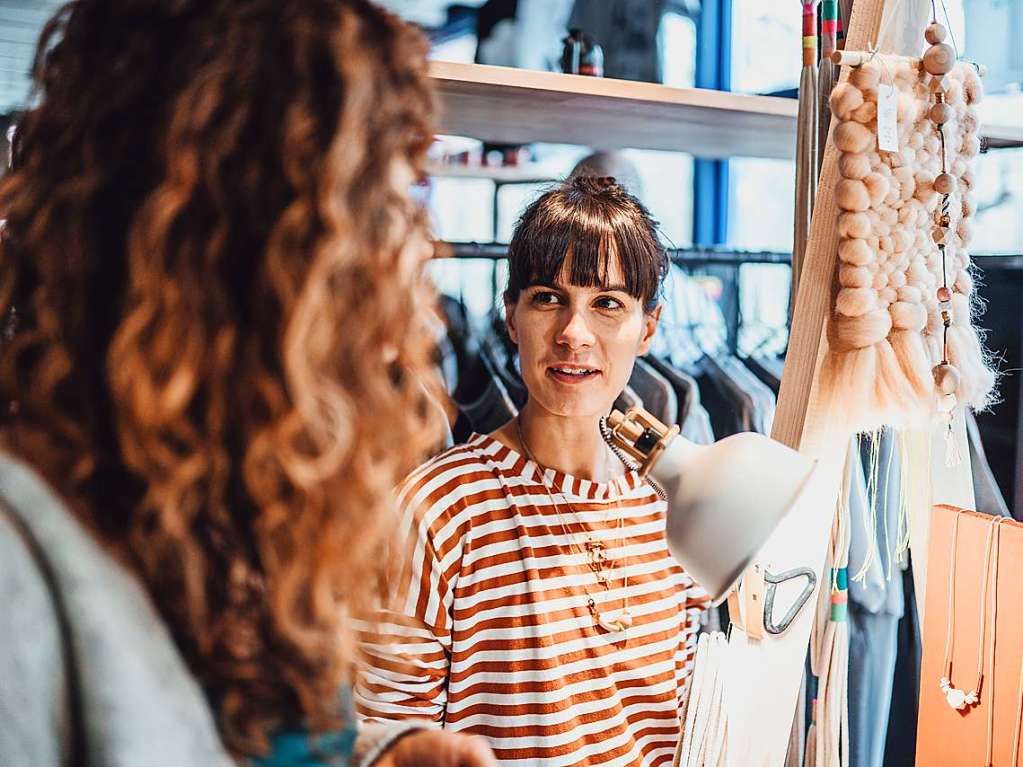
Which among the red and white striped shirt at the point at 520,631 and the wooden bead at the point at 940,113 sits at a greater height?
the wooden bead at the point at 940,113

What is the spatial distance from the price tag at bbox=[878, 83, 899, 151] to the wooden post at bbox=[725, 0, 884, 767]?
2.0 inches

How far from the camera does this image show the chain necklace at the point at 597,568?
134 centimetres

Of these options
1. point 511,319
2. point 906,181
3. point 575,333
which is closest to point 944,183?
point 906,181

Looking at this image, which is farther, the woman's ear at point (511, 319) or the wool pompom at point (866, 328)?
the woman's ear at point (511, 319)

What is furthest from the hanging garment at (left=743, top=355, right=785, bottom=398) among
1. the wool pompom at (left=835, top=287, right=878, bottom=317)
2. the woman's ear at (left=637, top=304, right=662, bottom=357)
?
the wool pompom at (left=835, top=287, right=878, bottom=317)

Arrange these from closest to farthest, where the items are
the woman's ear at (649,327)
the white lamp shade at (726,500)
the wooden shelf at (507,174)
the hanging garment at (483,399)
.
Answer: the white lamp shade at (726,500) < the woman's ear at (649,327) < the hanging garment at (483,399) < the wooden shelf at (507,174)

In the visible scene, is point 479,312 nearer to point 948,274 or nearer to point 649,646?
point 649,646

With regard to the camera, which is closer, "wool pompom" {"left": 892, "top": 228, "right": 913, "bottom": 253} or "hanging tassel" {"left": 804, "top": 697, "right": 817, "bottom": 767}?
"wool pompom" {"left": 892, "top": 228, "right": 913, "bottom": 253}

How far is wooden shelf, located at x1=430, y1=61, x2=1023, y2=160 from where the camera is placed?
1.35 m

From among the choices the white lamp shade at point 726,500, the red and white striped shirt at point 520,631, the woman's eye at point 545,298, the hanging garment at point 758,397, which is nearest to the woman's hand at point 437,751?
the white lamp shade at point 726,500

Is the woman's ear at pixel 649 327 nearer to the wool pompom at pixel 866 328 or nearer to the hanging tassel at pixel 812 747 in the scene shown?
the wool pompom at pixel 866 328

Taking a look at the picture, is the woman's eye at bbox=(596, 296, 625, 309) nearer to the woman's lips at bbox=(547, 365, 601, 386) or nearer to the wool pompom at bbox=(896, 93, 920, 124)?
the woman's lips at bbox=(547, 365, 601, 386)

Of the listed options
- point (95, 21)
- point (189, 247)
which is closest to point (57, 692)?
point (189, 247)

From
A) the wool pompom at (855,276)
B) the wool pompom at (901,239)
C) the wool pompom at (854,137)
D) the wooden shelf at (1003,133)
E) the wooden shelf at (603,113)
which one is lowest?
the wool pompom at (855,276)
